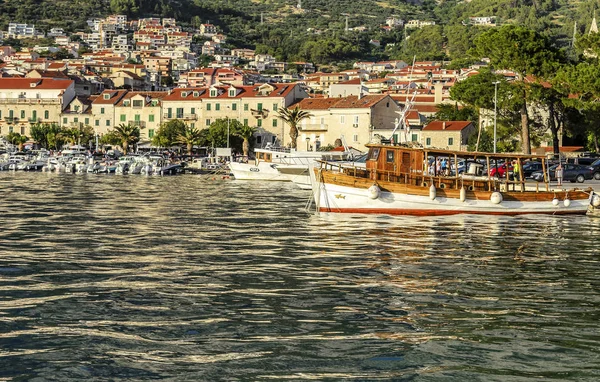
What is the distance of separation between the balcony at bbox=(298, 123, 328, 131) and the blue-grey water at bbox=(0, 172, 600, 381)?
67672mm

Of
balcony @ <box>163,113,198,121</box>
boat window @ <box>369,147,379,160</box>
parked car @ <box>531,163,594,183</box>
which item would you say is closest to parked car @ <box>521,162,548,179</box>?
parked car @ <box>531,163,594,183</box>

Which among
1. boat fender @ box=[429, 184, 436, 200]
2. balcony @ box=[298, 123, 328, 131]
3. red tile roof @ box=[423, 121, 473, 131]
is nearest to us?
boat fender @ box=[429, 184, 436, 200]

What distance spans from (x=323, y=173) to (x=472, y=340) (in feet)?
73.6

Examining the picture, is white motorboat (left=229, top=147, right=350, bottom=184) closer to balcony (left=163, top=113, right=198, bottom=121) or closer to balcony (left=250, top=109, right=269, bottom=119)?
balcony (left=250, top=109, right=269, bottom=119)

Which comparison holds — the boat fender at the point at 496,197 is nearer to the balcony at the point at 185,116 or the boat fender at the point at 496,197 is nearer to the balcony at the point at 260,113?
the balcony at the point at 260,113

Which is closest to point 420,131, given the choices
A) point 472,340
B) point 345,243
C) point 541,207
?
point 541,207

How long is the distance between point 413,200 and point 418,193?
1.14 feet

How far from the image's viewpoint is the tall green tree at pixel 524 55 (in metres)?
66.4

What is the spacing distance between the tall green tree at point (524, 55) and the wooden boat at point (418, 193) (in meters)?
29.7

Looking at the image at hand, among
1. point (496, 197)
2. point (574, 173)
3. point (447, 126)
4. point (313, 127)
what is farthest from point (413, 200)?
point (313, 127)

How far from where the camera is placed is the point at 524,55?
66625 millimetres

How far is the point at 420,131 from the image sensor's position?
87.4 m

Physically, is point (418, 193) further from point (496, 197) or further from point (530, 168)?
point (530, 168)

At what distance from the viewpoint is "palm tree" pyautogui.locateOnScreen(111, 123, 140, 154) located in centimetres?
10350
